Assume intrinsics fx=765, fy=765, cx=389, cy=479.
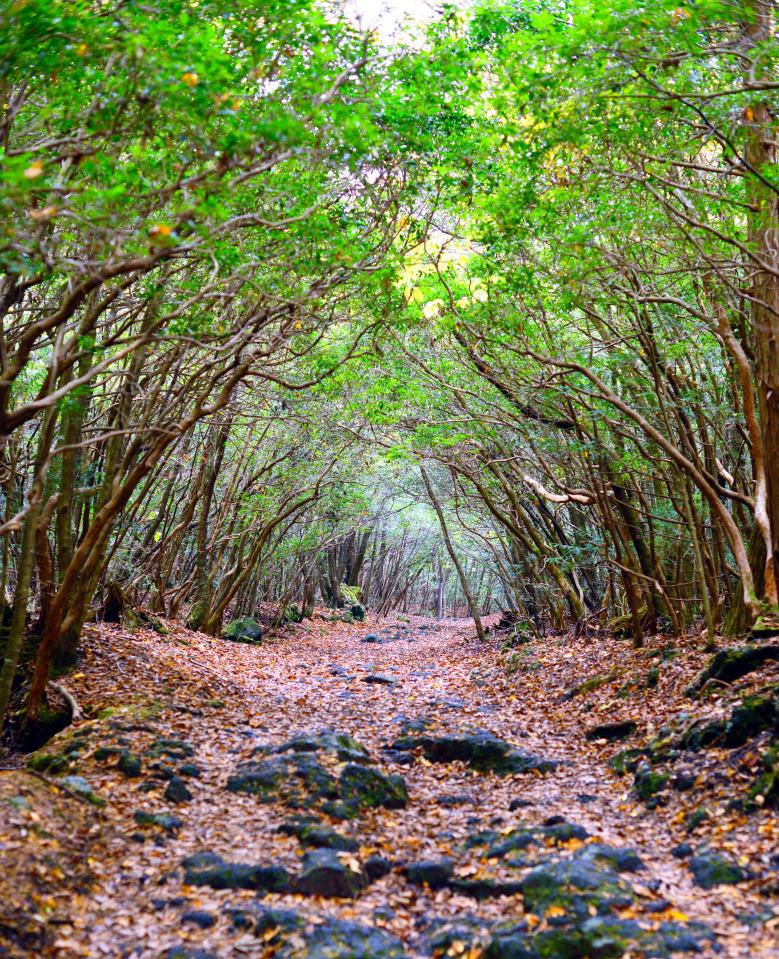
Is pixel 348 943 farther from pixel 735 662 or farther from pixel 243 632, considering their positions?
pixel 243 632

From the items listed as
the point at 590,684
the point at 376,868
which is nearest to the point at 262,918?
the point at 376,868

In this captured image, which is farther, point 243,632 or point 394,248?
point 243,632

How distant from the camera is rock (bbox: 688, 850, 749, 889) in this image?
4.71 meters

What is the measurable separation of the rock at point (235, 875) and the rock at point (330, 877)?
12cm

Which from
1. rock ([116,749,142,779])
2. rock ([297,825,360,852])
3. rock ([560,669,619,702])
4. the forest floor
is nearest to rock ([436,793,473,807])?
the forest floor

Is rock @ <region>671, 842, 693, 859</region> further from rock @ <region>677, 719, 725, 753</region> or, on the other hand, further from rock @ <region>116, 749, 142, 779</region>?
rock @ <region>116, 749, 142, 779</region>

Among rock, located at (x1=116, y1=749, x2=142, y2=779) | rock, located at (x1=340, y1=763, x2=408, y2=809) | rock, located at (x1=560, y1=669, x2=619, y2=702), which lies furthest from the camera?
rock, located at (x1=560, y1=669, x2=619, y2=702)

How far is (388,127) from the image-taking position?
765cm

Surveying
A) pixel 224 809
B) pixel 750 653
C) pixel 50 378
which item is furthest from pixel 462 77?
pixel 224 809

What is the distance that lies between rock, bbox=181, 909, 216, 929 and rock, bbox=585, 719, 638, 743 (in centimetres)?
485

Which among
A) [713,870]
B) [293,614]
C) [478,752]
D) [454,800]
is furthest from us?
[293,614]

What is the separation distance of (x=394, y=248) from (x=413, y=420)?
494cm

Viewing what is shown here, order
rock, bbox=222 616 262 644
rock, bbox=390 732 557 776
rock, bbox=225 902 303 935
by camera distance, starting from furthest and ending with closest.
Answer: rock, bbox=222 616 262 644
rock, bbox=390 732 557 776
rock, bbox=225 902 303 935

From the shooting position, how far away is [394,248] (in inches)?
365
